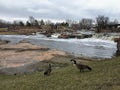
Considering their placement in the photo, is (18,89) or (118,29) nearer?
(18,89)

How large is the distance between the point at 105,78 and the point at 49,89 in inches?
113

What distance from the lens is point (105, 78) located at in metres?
14.6

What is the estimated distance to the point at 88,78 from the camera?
15.0 m

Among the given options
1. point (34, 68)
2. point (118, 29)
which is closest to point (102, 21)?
point (118, 29)

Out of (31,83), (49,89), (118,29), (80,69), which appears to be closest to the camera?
(49,89)

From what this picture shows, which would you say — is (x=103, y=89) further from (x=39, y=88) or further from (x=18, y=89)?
(x=18, y=89)

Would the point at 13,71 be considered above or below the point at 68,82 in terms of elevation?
below

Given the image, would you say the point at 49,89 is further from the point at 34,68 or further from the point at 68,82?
the point at 34,68

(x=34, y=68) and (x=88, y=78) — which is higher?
(x=88, y=78)

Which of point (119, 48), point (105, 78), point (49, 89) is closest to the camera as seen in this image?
point (49, 89)

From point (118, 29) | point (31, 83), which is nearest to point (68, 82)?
point (31, 83)

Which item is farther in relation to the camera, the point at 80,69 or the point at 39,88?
the point at 80,69

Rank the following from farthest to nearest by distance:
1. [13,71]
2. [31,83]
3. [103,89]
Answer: [13,71] < [31,83] < [103,89]

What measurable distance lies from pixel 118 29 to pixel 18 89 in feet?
377
